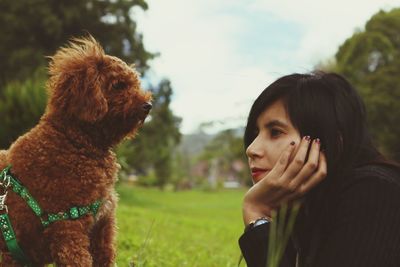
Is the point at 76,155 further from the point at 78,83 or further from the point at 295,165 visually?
the point at 295,165

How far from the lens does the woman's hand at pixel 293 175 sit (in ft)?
7.16

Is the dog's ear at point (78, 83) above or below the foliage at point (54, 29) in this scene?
below

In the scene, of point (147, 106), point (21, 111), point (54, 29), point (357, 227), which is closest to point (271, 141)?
point (357, 227)

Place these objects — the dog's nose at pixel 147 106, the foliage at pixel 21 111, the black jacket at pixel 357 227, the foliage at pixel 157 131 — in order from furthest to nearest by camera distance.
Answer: the foliage at pixel 157 131, the foliage at pixel 21 111, the dog's nose at pixel 147 106, the black jacket at pixel 357 227

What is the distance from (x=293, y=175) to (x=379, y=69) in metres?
30.8

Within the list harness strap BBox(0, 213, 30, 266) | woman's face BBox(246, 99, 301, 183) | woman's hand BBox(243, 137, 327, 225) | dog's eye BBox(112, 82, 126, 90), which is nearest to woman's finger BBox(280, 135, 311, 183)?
woman's hand BBox(243, 137, 327, 225)

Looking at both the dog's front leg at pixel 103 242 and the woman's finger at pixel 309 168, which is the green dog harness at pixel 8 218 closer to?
the dog's front leg at pixel 103 242

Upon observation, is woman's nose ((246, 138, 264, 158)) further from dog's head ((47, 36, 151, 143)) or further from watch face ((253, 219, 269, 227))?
dog's head ((47, 36, 151, 143))

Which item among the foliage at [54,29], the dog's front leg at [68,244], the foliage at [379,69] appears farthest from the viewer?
the foliage at [379,69]

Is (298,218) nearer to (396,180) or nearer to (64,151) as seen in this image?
(396,180)

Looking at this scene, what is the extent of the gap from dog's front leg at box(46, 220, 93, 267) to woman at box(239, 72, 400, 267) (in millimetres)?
800

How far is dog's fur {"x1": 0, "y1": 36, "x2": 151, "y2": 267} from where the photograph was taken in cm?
257

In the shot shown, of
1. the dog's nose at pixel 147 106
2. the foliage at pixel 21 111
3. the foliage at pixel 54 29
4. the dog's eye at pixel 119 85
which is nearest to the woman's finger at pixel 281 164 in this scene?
the dog's nose at pixel 147 106

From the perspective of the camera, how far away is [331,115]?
7.55 ft
